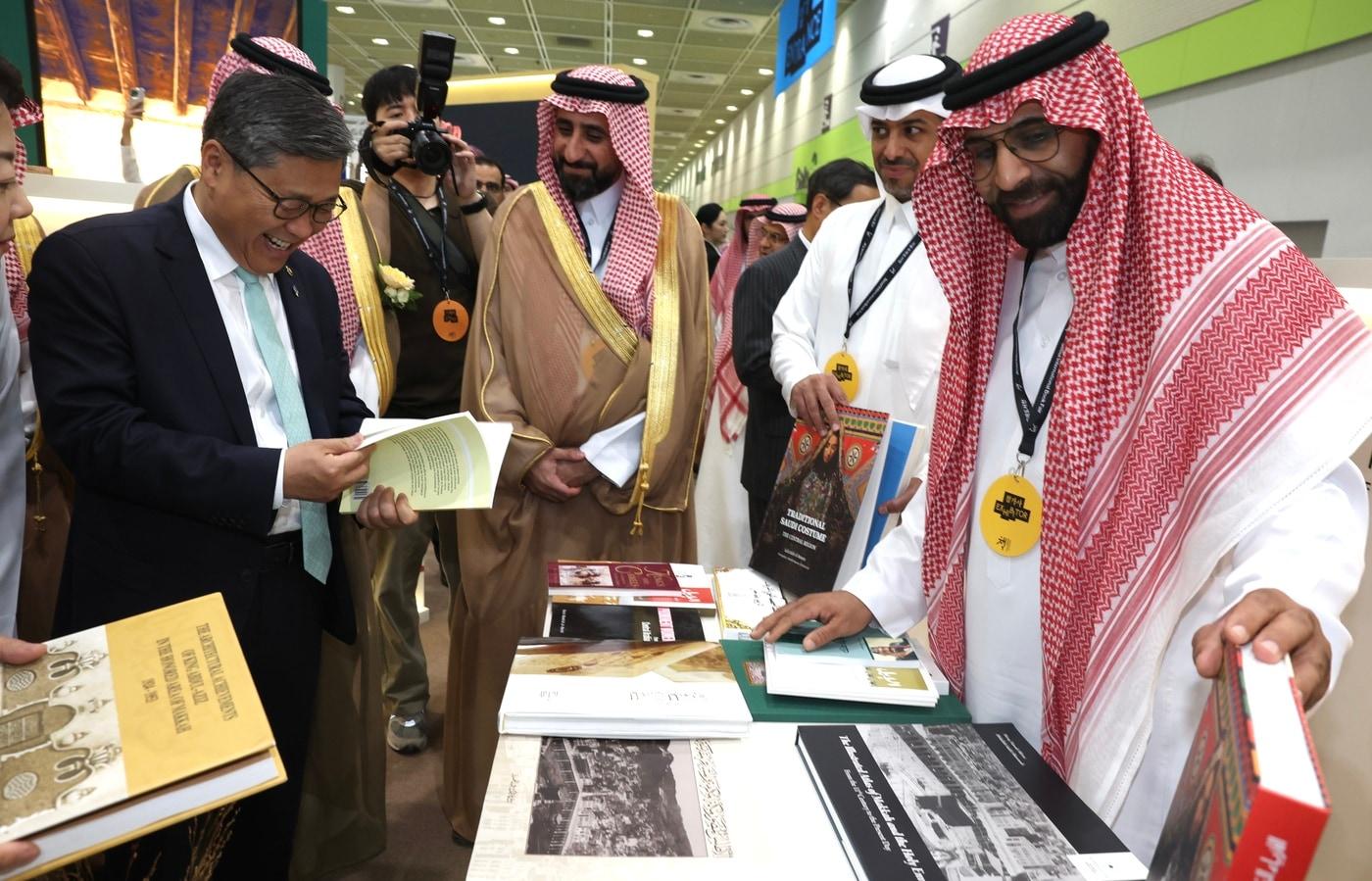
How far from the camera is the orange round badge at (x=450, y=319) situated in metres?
2.81

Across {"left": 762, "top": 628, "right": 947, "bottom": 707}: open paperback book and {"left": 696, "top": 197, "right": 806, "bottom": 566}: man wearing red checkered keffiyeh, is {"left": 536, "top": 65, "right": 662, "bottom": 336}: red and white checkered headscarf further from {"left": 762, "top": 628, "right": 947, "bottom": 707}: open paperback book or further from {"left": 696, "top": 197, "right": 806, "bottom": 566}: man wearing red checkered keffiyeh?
{"left": 762, "top": 628, "right": 947, "bottom": 707}: open paperback book

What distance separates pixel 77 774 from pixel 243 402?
0.79 meters

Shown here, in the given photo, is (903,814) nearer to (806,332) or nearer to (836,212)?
(806,332)

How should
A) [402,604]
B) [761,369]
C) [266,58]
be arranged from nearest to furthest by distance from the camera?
[266,58] → [761,369] → [402,604]

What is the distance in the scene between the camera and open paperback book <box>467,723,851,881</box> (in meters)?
0.90

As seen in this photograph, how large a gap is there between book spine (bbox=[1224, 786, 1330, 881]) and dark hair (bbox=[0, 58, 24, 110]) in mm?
1900

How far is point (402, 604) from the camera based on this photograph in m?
3.03

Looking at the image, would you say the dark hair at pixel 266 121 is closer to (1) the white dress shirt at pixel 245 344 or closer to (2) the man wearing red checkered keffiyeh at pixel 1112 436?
(1) the white dress shirt at pixel 245 344

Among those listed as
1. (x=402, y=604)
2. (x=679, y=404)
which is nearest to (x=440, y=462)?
(x=679, y=404)

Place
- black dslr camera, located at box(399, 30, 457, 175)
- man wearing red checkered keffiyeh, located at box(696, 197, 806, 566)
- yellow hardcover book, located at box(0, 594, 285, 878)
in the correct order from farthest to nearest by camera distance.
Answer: man wearing red checkered keffiyeh, located at box(696, 197, 806, 566) → black dslr camera, located at box(399, 30, 457, 175) → yellow hardcover book, located at box(0, 594, 285, 878)

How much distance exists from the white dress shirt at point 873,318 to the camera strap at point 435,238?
108 cm

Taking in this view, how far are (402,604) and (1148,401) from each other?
8.41 ft

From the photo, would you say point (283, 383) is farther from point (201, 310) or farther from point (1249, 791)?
point (1249, 791)

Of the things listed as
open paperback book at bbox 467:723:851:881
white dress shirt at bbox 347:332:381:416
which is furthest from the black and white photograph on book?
white dress shirt at bbox 347:332:381:416
